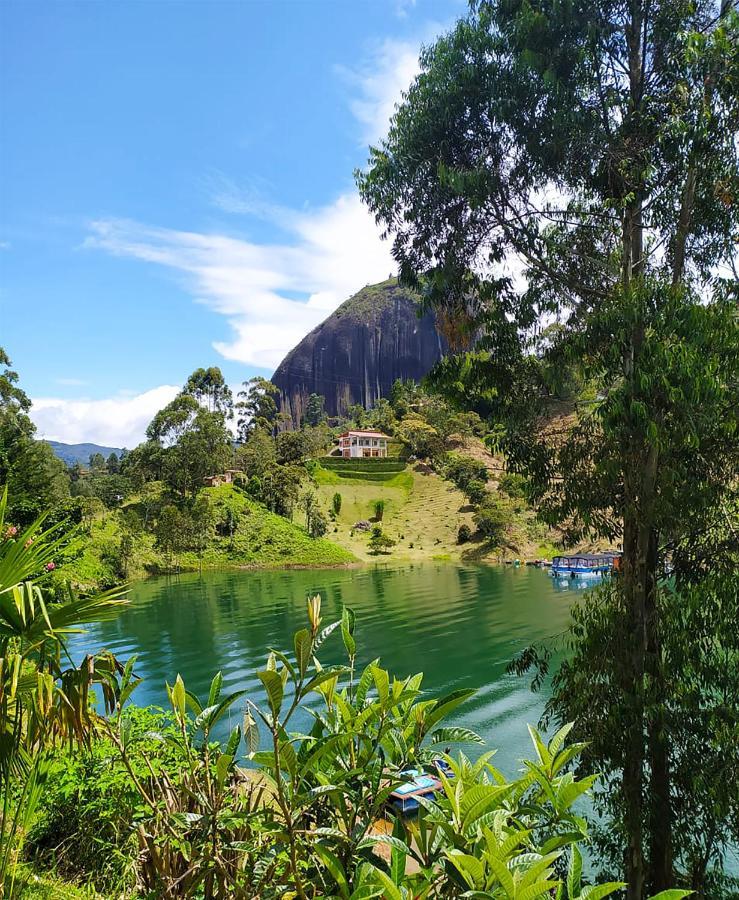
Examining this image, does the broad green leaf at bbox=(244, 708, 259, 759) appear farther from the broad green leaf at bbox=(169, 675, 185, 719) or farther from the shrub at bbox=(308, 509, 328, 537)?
the shrub at bbox=(308, 509, 328, 537)

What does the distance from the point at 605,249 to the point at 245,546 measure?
108 feet

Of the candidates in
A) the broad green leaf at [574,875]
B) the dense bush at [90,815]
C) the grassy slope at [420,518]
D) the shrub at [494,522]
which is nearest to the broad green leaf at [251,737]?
the broad green leaf at [574,875]

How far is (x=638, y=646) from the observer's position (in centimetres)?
439

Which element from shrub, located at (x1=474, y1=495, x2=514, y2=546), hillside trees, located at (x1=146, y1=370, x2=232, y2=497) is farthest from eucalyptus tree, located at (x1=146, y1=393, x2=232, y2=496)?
shrub, located at (x1=474, y1=495, x2=514, y2=546)

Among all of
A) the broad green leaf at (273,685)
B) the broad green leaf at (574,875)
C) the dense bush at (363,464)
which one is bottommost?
the broad green leaf at (574,875)

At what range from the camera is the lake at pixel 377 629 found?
13.1m

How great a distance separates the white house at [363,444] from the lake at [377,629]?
84.2ft

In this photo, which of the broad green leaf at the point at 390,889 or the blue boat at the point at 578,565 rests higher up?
the broad green leaf at the point at 390,889

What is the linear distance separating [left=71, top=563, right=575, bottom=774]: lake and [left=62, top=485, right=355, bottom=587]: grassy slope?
7.19 feet

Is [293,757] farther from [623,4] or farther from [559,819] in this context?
[623,4]

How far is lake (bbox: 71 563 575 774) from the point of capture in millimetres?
13078

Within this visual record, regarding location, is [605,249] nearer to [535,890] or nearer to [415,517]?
[535,890]

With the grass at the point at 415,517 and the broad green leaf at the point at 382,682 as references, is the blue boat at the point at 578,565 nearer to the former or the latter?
the grass at the point at 415,517

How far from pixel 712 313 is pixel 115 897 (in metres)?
4.78
